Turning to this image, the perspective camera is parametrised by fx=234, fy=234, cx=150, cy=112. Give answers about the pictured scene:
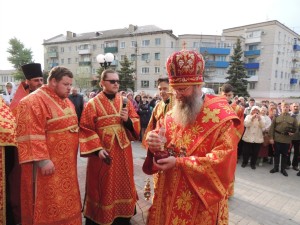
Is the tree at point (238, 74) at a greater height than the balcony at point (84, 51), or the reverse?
the balcony at point (84, 51)

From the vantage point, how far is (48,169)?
2646 millimetres

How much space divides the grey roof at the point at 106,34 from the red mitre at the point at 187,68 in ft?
135

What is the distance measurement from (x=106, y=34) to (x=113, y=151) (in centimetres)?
4926

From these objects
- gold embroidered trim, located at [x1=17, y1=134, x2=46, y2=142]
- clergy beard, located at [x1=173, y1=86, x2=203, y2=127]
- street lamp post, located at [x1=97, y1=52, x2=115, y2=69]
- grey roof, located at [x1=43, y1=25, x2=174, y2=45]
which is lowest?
gold embroidered trim, located at [x1=17, y1=134, x2=46, y2=142]

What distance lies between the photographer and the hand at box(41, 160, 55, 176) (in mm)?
2636

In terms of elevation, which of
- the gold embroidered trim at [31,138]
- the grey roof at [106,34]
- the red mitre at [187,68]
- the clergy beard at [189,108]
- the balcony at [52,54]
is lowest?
the gold embroidered trim at [31,138]

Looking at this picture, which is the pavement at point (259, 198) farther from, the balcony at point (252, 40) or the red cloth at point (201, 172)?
the balcony at point (252, 40)

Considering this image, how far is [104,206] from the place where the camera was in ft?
11.1

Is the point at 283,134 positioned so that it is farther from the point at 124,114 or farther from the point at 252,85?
the point at 252,85

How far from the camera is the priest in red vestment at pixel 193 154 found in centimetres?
186

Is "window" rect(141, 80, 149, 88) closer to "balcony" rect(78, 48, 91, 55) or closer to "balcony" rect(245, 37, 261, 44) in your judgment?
"balcony" rect(78, 48, 91, 55)

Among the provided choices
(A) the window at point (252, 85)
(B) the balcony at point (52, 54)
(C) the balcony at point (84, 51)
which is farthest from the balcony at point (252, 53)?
(B) the balcony at point (52, 54)

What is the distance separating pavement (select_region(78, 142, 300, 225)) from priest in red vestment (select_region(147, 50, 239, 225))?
77.7 inches

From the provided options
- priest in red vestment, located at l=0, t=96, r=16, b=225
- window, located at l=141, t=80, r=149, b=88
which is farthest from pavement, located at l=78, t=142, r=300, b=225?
window, located at l=141, t=80, r=149, b=88
